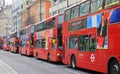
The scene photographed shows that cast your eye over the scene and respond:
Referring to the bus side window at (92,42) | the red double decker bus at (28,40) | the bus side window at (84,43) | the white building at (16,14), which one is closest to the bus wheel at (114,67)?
the bus side window at (92,42)

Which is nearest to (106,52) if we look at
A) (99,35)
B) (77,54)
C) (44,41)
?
(99,35)

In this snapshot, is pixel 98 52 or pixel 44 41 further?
pixel 44 41

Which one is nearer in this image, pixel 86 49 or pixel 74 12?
pixel 86 49

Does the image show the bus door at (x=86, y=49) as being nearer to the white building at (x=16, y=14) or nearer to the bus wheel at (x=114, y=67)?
the bus wheel at (x=114, y=67)

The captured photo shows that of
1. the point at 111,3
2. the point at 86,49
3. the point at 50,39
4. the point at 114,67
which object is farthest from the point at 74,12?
the point at 50,39

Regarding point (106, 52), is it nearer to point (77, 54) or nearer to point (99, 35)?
point (99, 35)

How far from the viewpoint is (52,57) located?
91.2ft

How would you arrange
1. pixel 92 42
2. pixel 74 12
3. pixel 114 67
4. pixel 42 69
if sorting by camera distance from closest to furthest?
pixel 114 67 < pixel 92 42 < pixel 74 12 < pixel 42 69

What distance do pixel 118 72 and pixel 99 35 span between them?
2.56 m

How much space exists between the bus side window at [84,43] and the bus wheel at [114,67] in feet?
11.2

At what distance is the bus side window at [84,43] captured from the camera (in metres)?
19.3

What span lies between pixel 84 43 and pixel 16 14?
366 feet

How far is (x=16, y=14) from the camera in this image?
13000 centimetres

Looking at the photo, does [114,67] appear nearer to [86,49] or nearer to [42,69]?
[86,49]
